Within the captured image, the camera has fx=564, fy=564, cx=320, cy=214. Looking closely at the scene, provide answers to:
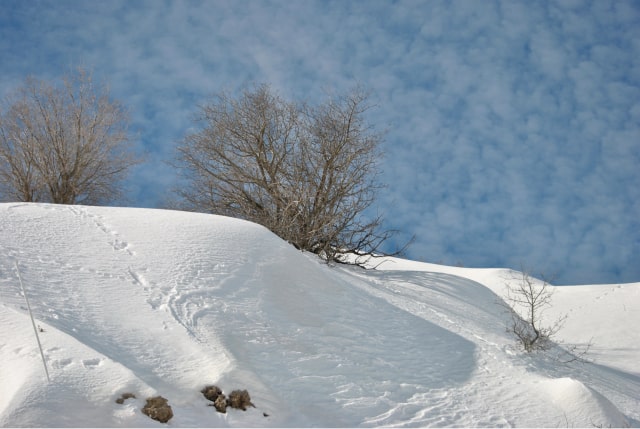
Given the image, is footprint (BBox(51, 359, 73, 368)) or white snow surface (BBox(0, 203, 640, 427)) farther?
white snow surface (BBox(0, 203, 640, 427))

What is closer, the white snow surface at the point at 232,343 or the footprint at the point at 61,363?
the footprint at the point at 61,363

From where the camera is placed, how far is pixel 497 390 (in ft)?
20.2

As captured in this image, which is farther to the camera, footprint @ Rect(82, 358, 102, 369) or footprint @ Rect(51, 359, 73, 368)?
footprint @ Rect(82, 358, 102, 369)

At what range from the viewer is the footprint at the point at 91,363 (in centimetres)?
430

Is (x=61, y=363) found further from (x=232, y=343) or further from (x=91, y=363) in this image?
(x=232, y=343)

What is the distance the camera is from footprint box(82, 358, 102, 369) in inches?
169

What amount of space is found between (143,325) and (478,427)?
3.26 metres

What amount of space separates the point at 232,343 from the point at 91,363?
4.83ft

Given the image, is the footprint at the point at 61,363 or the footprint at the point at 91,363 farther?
the footprint at the point at 91,363

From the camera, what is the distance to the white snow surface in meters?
4.31

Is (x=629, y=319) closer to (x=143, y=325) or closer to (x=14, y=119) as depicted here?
(x=143, y=325)

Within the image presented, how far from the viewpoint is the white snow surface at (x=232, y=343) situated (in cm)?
431

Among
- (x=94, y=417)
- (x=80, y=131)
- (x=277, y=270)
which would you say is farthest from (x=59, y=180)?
(x=94, y=417)

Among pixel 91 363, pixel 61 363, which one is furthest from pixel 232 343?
pixel 61 363
